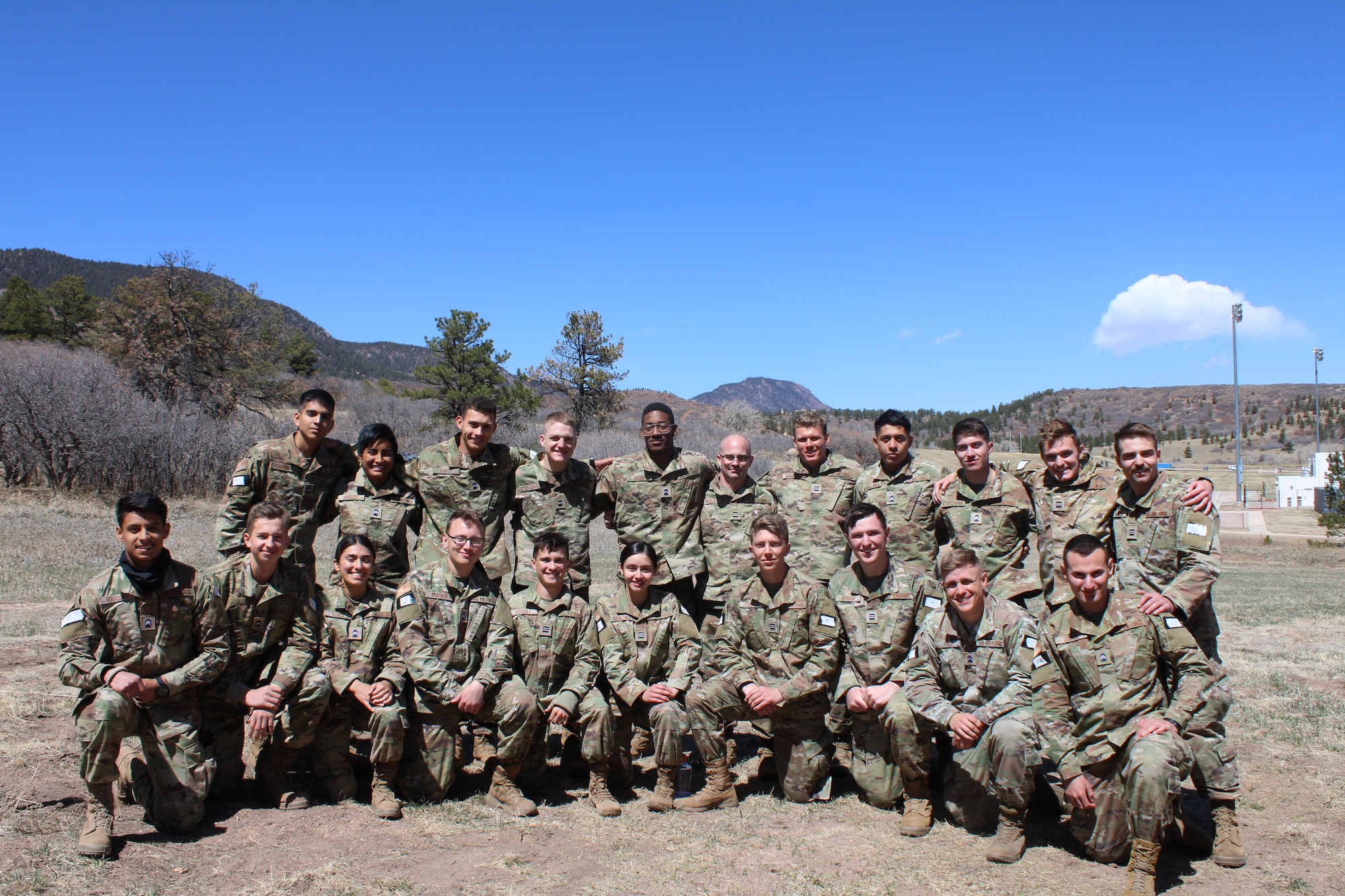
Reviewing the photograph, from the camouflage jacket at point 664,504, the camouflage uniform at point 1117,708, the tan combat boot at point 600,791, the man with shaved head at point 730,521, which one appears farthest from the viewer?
the camouflage jacket at point 664,504

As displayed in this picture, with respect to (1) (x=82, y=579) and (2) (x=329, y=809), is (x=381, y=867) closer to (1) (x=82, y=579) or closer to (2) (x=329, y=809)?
(2) (x=329, y=809)

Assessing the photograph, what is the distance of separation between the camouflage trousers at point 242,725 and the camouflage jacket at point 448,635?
52cm

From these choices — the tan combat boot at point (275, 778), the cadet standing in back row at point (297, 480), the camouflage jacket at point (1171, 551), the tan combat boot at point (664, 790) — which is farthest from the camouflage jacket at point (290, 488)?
the camouflage jacket at point (1171, 551)

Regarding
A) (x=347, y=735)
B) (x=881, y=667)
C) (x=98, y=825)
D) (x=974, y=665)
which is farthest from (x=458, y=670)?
(x=974, y=665)

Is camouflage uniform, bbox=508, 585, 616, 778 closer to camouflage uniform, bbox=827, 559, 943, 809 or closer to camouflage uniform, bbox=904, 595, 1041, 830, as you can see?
camouflage uniform, bbox=827, 559, 943, 809

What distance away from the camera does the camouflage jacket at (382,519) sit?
20.1ft

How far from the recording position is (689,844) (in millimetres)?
4684

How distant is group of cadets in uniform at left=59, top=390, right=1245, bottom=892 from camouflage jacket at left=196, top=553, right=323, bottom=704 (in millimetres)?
16

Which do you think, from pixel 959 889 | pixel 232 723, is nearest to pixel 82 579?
pixel 232 723

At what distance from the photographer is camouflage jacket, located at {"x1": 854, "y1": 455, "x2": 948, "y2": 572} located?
6.13m

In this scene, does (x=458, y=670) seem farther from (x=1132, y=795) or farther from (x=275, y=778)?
(x=1132, y=795)

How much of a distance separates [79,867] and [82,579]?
10.3 meters

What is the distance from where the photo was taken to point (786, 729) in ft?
17.5

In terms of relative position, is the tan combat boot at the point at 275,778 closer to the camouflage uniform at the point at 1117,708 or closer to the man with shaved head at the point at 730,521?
the man with shaved head at the point at 730,521
